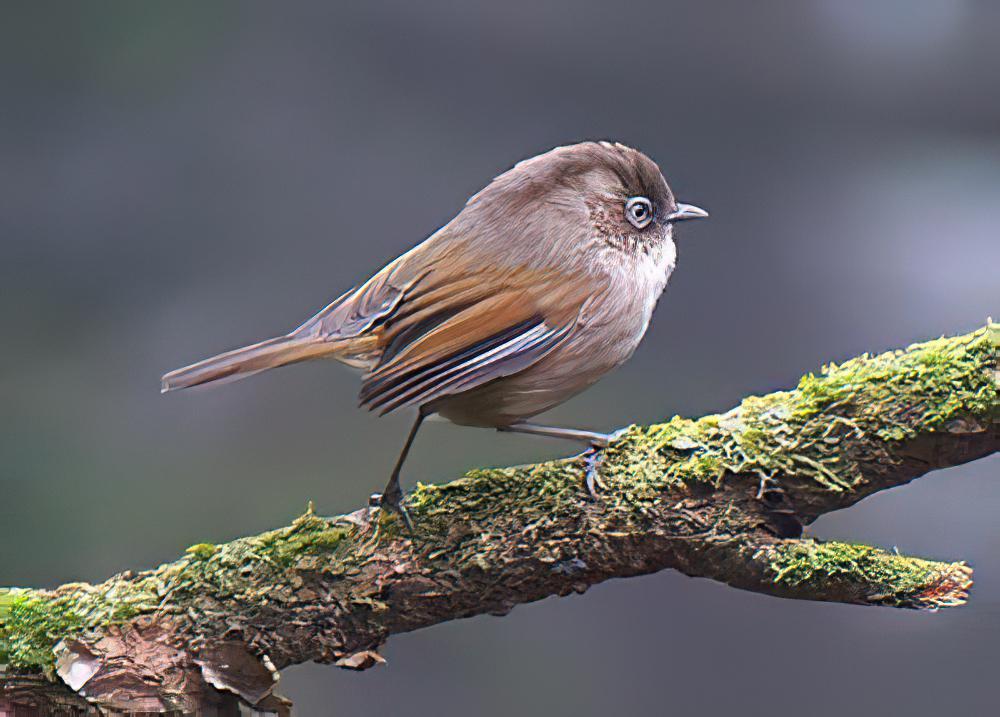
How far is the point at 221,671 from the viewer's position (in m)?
1.93

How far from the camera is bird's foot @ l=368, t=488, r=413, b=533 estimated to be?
197 cm

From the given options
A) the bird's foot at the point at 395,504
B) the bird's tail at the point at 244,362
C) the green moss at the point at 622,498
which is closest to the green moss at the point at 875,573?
the green moss at the point at 622,498

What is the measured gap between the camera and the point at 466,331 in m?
1.86

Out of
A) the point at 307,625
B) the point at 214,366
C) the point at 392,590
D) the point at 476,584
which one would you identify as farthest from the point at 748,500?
the point at 214,366

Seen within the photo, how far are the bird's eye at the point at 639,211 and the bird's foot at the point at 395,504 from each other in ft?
2.57

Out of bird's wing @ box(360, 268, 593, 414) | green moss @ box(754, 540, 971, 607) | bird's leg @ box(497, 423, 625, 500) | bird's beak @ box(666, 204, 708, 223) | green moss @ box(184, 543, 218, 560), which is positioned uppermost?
bird's beak @ box(666, 204, 708, 223)

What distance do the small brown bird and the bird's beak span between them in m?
0.04

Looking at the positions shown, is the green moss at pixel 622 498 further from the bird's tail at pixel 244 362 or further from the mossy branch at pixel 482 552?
the bird's tail at pixel 244 362

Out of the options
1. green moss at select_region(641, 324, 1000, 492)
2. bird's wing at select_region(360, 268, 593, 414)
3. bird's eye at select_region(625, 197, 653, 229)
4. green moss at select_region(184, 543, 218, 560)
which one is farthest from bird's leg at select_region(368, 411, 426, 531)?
bird's eye at select_region(625, 197, 653, 229)

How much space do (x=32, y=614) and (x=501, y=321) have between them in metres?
1.16

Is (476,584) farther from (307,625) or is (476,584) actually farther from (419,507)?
(307,625)

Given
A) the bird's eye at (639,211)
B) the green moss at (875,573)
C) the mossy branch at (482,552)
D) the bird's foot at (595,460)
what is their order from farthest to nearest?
the bird's eye at (639,211)
the bird's foot at (595,460)
the mossy branch at (482,552)
the green moss at (875,573)

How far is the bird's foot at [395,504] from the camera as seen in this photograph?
1968mm

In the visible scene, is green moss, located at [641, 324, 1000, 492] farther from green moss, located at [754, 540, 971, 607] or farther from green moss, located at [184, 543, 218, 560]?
green moss, located at [184, 543, 218, 560]
